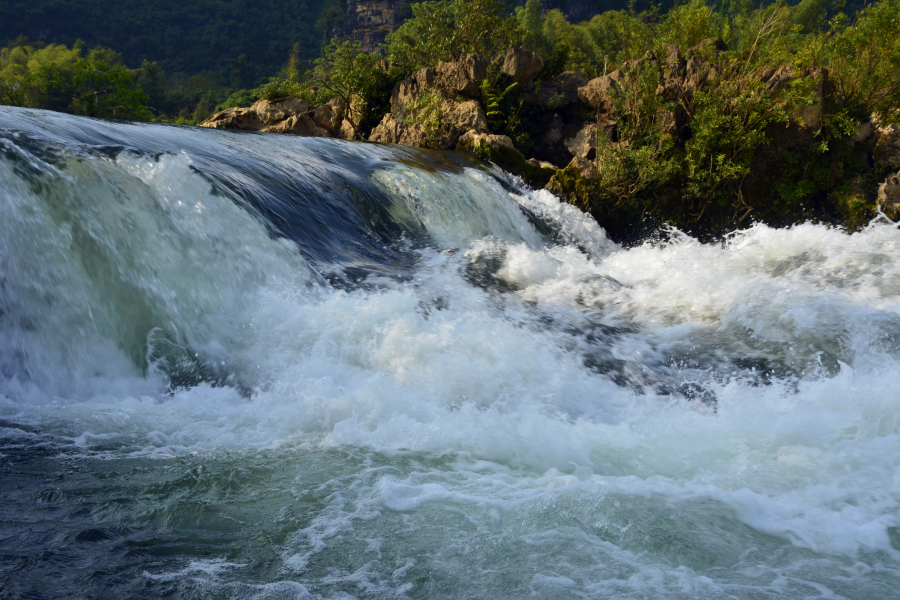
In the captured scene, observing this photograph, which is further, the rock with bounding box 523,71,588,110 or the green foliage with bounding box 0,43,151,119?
the green foliage with bounding box 0,43,151,119

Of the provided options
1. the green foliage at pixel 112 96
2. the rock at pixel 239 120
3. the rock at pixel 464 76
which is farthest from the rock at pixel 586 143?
the green foliage at pixel 112 96

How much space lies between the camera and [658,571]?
2.29m

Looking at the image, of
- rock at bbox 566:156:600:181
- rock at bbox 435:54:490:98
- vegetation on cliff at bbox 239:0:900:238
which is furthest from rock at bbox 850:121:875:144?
rock at bbox 435:54:490:98

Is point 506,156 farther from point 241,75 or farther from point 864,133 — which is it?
point 241,75

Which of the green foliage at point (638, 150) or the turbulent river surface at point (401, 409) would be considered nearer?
the turbulent river surface at point (401, 409)

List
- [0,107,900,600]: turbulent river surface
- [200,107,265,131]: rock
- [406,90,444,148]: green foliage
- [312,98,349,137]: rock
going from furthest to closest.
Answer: [312,98,349,137]: rock
[200,107,265,131]: rock
[406,90,444,148]: green foliage
[0,107,900,600]: turbulent river surface

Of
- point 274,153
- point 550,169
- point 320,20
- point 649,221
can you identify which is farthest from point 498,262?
point 320,20

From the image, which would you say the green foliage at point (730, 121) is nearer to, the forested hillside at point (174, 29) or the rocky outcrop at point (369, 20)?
the forested hillside at point (174, 29)

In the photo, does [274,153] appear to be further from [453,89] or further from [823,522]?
[823,522]

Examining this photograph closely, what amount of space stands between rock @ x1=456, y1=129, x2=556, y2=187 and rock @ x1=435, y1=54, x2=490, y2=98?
1.73 metres

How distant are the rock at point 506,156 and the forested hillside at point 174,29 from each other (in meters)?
57.8

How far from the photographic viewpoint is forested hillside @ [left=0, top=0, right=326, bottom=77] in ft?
190

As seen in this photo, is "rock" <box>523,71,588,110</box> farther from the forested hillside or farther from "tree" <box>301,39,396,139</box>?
the forested hillside

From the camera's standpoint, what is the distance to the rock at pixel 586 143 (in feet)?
43.2
